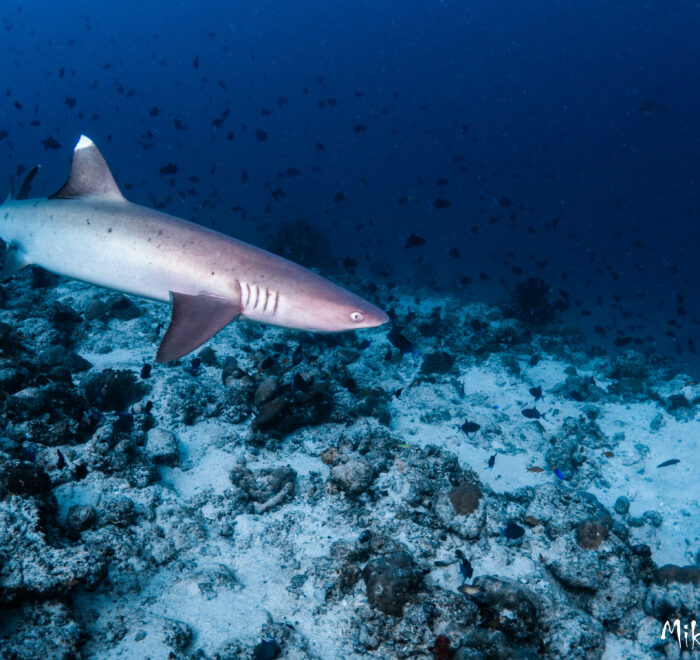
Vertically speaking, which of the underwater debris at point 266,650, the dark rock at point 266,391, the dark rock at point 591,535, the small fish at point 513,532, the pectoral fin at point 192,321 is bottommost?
the underwater debris at point 266,650

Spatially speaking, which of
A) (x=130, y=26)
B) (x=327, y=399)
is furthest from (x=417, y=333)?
(x=130, y=26)

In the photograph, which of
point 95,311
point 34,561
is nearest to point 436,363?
point 95,311

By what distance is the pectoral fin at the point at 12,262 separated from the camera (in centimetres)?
495

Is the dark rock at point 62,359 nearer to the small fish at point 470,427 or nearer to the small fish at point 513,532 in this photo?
the small fish at point 470,427

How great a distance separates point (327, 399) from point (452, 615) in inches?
142

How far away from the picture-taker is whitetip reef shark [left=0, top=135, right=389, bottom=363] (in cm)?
378

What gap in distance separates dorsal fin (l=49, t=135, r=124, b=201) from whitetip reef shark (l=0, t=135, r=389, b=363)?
225mm

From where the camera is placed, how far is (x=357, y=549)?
406cm

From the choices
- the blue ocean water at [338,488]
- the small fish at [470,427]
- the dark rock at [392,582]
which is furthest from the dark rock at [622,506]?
the dark rock at [392,582]

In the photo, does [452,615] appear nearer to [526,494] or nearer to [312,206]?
[526,494]

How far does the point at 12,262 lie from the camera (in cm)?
505

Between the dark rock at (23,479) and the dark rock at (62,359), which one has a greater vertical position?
the dark rock at (62,359)

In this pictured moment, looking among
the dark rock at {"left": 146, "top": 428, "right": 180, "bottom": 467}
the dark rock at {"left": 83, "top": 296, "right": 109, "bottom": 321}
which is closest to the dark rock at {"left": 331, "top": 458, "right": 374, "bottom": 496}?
the dark rock at {"left": 146, "top": 428, "right": 180, "bottom": 467}

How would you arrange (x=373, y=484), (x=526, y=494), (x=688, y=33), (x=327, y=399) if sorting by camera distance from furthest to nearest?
1. (x=688, y=33)
2. (x=327, y=399)
3. (x=526, y=494)
4. (x=373, y=484)
